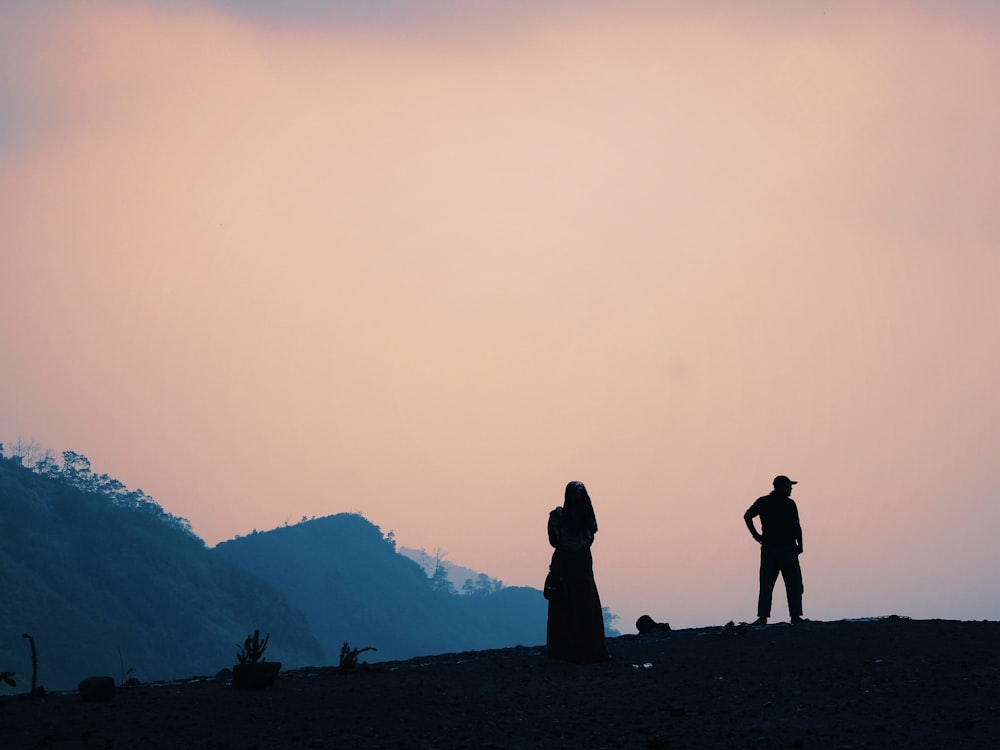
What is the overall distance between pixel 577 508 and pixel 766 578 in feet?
20.0

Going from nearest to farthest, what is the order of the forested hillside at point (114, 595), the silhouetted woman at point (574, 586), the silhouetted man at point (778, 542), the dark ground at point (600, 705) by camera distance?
the dark ground at point (600, 705), the silhouetted woman at point (574, 586), the silhouetted man at point (778, 542), the forested hillside at point (114, 595)

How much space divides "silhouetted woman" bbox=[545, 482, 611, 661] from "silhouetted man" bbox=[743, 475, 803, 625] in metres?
5.37

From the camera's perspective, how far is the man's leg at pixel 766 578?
73.0 ft

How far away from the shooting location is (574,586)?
1777 cm

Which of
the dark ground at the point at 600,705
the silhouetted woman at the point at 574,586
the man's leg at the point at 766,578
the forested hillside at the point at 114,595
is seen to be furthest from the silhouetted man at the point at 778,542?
the forested hillside at the point at 114,595

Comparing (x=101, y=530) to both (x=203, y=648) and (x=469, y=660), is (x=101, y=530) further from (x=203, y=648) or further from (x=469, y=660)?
(x=469, y=660)

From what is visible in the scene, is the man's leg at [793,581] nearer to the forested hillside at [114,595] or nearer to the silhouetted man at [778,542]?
the silhouetted man at [778,542]

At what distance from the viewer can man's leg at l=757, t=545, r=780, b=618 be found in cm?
2227

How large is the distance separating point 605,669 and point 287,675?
4.60 m

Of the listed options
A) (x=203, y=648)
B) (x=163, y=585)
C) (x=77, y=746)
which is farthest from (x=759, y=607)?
(x=163, y=585)

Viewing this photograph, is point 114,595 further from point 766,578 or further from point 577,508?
point 577,508

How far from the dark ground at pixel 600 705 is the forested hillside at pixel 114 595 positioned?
430 ft

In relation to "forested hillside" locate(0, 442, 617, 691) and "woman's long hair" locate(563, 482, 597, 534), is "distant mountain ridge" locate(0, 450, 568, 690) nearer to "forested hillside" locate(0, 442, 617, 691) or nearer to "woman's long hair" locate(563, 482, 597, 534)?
"forested hillside" locate(0, 442, 617, 691)

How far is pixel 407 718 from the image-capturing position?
43.9 ft
